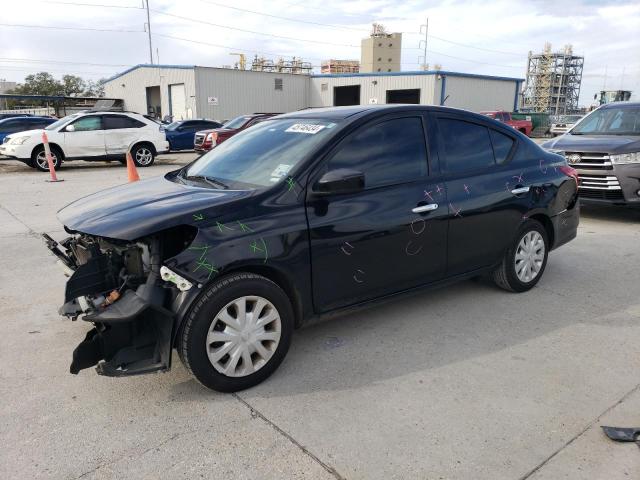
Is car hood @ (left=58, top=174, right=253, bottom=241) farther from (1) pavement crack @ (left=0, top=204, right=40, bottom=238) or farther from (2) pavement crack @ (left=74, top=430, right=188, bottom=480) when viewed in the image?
(1) pavement crack @ (left=0, top=204, right=40, bottom=238)

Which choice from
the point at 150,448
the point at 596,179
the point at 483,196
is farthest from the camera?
the point at 596,179

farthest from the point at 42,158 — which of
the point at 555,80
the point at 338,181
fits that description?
the point at 555,80

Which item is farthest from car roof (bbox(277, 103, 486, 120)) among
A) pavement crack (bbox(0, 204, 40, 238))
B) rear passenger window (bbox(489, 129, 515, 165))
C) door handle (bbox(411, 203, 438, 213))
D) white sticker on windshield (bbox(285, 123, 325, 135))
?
pavement crack (bbox(0, 204, 40, 238))

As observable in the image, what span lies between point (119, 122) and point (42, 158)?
94.7 inches

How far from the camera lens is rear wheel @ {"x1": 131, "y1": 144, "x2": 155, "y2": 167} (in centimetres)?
1633

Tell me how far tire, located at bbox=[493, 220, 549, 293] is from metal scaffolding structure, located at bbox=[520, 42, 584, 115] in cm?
10535

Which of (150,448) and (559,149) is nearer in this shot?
(150,448)

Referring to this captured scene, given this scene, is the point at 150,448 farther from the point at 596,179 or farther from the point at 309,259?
the point at 596,179

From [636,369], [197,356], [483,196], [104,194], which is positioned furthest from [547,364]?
[104,194]

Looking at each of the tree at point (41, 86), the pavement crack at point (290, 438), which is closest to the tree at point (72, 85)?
the tree at point (41, 86)

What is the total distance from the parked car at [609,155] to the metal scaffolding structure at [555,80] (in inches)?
3949

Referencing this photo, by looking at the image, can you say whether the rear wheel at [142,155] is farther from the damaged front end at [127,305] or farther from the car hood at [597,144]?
the damaged front end at [127,305]

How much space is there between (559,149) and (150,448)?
7972 mm

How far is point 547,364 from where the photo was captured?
3.59 m
